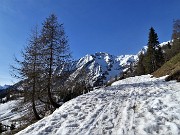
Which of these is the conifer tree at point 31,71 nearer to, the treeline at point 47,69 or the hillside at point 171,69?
the treeline at point 47,69

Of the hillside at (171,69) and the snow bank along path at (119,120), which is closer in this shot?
the snow bank along path at (119,120)

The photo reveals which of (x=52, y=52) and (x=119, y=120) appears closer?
(x=119, y=120)

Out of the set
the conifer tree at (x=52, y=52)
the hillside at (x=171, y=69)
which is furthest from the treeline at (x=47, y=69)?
the hillside at (x=171, y=69)

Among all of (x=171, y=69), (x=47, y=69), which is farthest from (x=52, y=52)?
(x=171, y=69)

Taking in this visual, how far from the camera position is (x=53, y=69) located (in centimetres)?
2108

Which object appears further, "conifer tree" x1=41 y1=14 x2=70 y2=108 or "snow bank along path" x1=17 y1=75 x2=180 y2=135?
"conifer tree" x1=41 y1=14 x2=70 y2=108

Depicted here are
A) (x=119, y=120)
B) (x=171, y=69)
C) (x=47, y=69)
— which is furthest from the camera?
(x=171, y=69)

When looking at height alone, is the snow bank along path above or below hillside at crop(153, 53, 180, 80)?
below

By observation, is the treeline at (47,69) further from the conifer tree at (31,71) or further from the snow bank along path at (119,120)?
the snow bank along path at (119,120)

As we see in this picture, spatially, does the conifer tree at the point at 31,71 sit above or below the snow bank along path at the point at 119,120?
above

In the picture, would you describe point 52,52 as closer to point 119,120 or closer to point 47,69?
point 47,69

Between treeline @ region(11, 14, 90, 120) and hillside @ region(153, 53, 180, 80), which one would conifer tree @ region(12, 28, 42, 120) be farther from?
hillside @ region(153, 53, 180, 80)

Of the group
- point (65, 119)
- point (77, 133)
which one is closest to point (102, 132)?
point (77, 133)

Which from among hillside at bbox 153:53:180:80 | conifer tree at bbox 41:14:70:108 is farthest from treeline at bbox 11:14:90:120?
hillside at bbox 153:53:180:80
